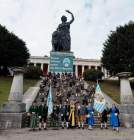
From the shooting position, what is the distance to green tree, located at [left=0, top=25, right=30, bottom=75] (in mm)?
56812

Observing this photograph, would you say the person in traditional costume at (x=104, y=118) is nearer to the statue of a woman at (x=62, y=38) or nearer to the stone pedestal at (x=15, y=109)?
the stone pedestal at (x=15, y=109)

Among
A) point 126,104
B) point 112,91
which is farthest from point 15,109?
point 112,91

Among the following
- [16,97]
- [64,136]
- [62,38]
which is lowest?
[64,136]

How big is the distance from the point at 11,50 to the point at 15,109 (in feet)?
136

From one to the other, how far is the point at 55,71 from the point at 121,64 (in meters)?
18.2

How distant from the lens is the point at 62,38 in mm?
37656

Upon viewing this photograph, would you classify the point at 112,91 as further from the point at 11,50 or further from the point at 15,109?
the point at 11,50

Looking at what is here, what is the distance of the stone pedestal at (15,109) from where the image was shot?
17.5 meters

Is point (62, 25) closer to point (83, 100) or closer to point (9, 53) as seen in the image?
point (83, 100)

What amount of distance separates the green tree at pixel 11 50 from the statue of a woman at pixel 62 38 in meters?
21.0

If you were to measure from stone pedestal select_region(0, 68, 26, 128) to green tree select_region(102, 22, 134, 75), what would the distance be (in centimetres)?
3029

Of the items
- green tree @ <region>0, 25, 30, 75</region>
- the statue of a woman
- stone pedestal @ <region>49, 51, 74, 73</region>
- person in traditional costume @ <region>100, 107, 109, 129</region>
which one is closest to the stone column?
person in traditional costume @ <region>100, 107, 109, 129</region>

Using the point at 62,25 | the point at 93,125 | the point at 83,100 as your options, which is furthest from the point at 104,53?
the point at 93,125

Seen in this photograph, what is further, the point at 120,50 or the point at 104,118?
the point at 120,50
